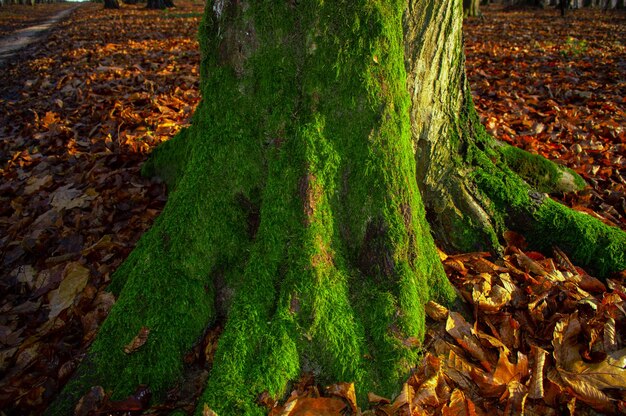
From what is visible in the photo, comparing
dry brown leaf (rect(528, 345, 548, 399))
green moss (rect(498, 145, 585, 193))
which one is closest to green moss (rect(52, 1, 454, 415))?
dry brown leaf (rect(528, 345, 548, 399))

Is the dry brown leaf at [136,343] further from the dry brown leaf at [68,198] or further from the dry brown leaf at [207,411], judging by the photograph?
the dry brown leaf at [68,198]

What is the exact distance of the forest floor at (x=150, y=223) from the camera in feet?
6.80

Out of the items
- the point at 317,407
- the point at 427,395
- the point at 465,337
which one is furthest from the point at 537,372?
the point at 317,407

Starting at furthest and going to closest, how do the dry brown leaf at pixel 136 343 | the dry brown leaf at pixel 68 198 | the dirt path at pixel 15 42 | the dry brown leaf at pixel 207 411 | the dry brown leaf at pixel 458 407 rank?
the dirt path at pixel 15 42, the dry brown leaf at pixel 68 198, the dry brown leaf at pixel 136 343, the dry brown leaf at pixel 458 407, the dry brown leaf at pixel 207 411

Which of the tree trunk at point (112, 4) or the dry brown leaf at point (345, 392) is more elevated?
the tree trunk at point (112, 4)

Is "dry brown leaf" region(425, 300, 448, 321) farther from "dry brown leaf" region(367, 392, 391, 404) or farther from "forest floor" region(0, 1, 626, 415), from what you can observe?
"dry brown leaf" region(367, 392, 391, 404)

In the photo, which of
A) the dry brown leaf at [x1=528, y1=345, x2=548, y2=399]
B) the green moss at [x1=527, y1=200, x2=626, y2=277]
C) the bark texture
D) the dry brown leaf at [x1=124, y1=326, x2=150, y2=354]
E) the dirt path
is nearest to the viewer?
the dry brown leaf at [x1=528, y1=345, x2=548, y2=399]

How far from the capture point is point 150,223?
3.50m

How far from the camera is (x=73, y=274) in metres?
3.11

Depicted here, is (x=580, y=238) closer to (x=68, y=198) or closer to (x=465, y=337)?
(x=465, y=337)

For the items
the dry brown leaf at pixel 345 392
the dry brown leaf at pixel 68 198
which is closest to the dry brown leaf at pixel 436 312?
the dry brown leaf at pixel 345 392

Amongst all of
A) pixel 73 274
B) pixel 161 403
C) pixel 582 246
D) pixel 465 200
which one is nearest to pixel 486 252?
pixel 465 200

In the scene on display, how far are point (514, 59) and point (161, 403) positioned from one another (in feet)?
32.5

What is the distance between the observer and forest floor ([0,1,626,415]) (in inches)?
81.6
